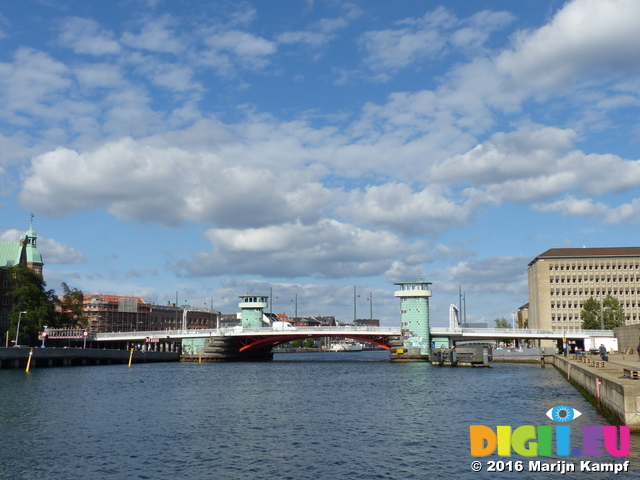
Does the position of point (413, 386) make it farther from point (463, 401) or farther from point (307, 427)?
point (307, 427)

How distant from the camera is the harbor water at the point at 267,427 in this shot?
103 ft

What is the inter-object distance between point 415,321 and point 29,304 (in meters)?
82.7

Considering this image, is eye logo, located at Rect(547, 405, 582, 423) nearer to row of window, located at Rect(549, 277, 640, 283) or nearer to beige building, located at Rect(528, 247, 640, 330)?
beige building, located at Rect(528, 247, 640, 330)

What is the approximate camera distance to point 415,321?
128750mm

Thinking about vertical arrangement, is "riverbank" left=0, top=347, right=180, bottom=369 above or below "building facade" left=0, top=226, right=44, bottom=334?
below

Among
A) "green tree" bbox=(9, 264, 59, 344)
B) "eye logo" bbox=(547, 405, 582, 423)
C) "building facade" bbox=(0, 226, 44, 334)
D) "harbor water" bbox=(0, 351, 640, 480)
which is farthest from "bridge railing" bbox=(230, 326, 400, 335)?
"eye logo" bbox=(547, 405, 582, 423)

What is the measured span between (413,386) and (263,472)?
45.6 m

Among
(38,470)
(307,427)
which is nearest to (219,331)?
(307,427)

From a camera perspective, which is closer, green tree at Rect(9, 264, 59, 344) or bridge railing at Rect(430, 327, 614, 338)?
bridge railing at Rect(430, 327, 614, 338)

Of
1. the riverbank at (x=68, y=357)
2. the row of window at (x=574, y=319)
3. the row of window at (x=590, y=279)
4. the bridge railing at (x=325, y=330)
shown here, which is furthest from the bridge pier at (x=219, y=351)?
the row of window at (x=590, y=279)

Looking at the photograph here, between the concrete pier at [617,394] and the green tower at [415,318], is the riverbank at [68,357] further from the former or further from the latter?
the concrete pier at [617,394]

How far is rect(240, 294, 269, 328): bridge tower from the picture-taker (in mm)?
153000

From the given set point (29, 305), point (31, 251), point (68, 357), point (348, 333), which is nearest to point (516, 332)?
point (348, 333)

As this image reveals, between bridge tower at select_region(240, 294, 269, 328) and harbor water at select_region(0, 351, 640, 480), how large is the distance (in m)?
74.7
